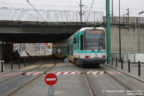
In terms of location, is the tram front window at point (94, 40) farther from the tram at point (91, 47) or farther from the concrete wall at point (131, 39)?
the concrete wall at point (131, 39)

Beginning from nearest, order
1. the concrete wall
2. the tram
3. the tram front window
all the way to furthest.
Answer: the tram, the tram front window, the concrete wall

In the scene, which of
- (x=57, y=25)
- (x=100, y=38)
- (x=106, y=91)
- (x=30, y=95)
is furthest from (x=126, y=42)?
(x=30, y=95)

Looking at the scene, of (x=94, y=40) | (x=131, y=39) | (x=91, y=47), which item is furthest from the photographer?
(x=131, y=39)

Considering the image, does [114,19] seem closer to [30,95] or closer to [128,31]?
[128,31]

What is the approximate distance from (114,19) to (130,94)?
21.6 metres

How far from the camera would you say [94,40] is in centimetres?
1503

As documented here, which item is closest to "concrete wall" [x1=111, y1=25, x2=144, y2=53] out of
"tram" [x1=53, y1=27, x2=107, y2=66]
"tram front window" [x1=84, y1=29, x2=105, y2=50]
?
"tram front window" [x1=84, y1=29, x2=105, y2=50]

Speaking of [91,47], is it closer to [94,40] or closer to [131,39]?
[94,40]

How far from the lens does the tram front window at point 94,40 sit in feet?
48.8

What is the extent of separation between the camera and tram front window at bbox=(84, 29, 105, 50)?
14889mm

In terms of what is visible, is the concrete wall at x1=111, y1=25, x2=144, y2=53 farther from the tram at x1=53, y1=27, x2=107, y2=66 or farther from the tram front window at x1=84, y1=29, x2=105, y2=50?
the tram at x1=53, y1=27, x2=107, y2=66

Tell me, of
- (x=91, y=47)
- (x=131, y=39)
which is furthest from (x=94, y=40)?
(x=131, y=39)

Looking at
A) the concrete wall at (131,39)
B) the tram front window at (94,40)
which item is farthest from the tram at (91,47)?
the concrete wall at (131,39)

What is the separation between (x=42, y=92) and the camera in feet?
24.2
